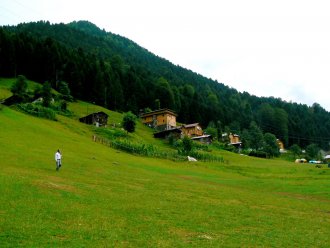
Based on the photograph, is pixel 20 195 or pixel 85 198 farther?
pixel 85 198

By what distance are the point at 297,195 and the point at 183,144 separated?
5801 centimetres

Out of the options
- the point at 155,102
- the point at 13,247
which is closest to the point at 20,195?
the point at 13,247

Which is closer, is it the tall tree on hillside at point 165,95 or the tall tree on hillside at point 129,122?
the tall tree on hillside at point 129,122

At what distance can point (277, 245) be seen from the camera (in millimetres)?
19531

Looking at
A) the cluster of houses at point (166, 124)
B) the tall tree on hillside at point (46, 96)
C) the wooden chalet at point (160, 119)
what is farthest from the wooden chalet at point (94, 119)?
the wooden chalet at point (160, 119)

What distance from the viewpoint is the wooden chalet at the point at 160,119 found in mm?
141375

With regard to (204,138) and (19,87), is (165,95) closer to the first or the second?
(204,138)

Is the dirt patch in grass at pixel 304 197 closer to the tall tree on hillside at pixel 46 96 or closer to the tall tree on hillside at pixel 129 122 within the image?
the tall tree on hillside at pixel 129 122

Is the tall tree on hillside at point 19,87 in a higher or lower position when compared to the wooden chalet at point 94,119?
higher

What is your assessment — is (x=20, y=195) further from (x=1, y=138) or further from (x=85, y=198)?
(x=1, y=138)

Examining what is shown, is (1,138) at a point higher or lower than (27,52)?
lower

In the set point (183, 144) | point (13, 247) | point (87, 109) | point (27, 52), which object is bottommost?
point (13, 247)

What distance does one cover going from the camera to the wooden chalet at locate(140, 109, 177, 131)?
464 ft

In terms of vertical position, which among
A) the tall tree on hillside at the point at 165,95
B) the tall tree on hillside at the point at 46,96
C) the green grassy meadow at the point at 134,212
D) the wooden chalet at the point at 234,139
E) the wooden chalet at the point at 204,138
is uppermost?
the tall tree on hillside at the point at 165,95
